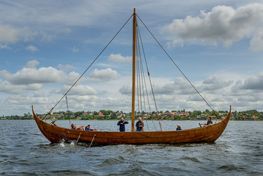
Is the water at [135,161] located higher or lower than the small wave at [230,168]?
higher

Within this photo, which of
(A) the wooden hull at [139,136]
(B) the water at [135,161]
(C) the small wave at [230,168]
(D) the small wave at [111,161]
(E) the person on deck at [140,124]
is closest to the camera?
(B) the water at [135,161]

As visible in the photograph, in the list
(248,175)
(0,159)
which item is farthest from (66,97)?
(248,175)

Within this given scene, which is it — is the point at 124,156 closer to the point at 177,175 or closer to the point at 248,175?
the point at 177,175

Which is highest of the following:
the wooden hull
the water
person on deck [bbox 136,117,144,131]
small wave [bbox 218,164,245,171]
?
person on deck [bbox 136,117,144,131]

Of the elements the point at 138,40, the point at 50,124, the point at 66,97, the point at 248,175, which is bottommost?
the point at 248,175

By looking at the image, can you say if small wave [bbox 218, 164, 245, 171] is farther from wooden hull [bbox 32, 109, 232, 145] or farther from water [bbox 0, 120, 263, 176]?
wooden hull [bbox 32, 109, 232, 145]

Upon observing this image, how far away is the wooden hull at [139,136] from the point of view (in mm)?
30422

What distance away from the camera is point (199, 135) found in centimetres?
3150

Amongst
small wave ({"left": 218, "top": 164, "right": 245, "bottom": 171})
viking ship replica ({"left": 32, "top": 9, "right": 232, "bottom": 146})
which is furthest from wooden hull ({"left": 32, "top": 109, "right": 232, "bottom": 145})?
small wave ({"left": 218, "top": 164, "right": 245, "bottom": 171})

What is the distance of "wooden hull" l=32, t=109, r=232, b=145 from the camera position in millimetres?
30422

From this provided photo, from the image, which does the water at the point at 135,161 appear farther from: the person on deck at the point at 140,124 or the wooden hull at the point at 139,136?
the person on deck at the point at 140,124

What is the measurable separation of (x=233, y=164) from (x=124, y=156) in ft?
23.1

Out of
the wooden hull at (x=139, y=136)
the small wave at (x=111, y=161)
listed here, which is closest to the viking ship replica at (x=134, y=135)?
the wooden hull at (x=139, y=136)

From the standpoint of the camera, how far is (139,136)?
30.4m
